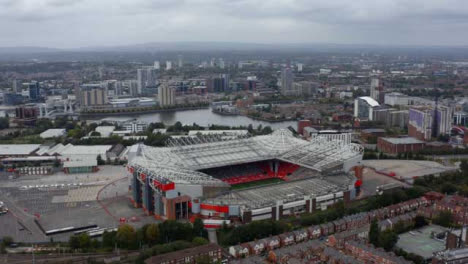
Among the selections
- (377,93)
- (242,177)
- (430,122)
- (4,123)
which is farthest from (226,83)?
(242,177)

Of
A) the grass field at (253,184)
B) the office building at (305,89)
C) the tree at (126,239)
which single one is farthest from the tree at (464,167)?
the office building at (305,89)

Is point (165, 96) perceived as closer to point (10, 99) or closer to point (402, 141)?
point (10, 99)

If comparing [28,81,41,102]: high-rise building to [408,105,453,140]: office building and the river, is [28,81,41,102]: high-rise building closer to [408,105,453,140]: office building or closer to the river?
the river

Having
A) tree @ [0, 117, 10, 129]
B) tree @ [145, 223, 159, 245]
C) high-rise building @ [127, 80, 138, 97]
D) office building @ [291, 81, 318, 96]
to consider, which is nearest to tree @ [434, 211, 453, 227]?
tree @ [145, 223, 159, 245]

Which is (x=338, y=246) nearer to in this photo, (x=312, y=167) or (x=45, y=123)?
(x=312, y=167)

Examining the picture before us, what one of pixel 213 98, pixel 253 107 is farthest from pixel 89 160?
pixel 213 98

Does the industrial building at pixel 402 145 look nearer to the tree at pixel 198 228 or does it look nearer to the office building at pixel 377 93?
the tree at pixel 198 228
